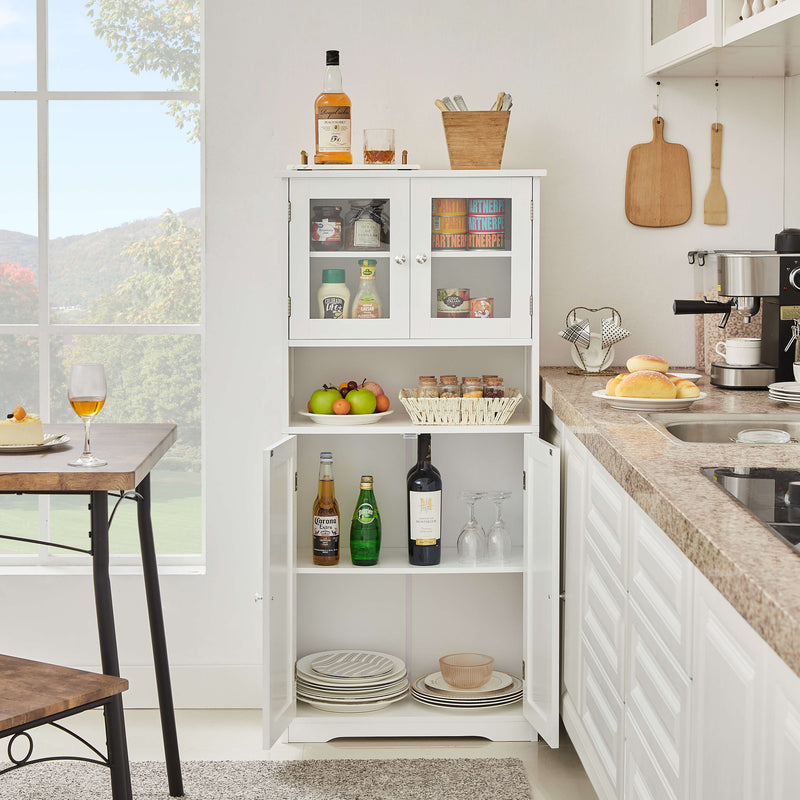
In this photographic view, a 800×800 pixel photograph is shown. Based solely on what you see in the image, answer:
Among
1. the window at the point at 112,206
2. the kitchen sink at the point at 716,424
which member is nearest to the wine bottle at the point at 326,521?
the kitchen sink at the point at 716,424

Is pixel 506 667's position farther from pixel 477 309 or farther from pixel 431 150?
pixel 431 150

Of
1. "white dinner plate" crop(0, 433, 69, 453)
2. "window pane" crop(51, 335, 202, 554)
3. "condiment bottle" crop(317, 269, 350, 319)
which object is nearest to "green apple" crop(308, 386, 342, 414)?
"condiment bottle" crop(317, 269, 350, 319)

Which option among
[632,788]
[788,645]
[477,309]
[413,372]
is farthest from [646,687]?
[413,372]

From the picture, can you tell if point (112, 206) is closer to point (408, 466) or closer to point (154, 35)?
point (154, 35)

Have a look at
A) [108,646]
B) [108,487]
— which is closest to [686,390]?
[108,487]

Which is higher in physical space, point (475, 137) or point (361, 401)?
point (475, 137)

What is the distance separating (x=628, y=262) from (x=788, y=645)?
7.49 feet

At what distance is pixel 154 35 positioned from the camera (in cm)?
622

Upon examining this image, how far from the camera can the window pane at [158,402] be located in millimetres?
6543

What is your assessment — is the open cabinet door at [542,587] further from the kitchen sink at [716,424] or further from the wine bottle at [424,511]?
the kitchen sink at [716,424]

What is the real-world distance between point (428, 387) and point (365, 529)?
461 mm

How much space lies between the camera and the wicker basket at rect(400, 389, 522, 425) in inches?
108

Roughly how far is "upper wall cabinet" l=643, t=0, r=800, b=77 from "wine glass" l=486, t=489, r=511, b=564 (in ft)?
4.40

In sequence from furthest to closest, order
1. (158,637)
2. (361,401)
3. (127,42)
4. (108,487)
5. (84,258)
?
(84,258), (127,42), (361,401), (158,637), (108,487)
